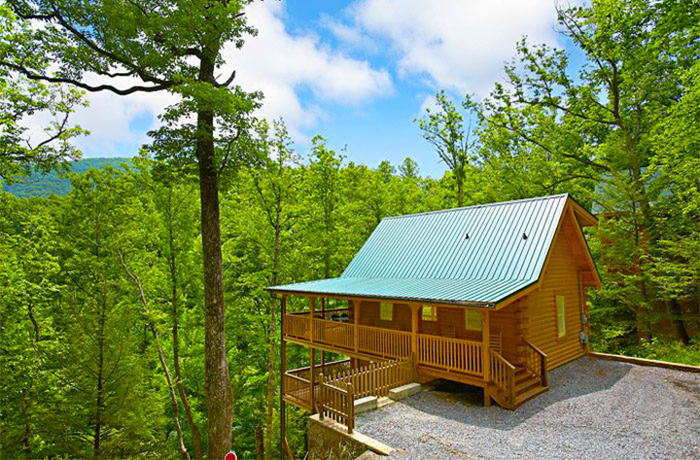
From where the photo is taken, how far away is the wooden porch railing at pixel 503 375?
998 centimetres

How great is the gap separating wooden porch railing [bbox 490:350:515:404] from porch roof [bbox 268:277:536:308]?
1.69 meters

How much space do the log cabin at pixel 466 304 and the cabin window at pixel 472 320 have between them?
5 centimetres

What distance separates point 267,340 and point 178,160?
1213 cm

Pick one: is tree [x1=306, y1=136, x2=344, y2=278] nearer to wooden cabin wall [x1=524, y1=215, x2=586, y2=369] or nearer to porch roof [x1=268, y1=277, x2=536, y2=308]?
porch roof [x1=268, y1=277, x2=536, y2=308]

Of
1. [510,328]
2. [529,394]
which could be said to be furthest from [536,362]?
[529,394]

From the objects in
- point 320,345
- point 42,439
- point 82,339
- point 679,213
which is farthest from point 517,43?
point 42,439

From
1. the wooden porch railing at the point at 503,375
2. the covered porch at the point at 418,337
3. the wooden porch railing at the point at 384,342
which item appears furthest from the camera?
the wooden porch railing at the point at 384,342

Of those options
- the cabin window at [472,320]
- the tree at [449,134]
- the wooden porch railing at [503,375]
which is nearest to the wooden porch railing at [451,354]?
the wooden porch railing at [503,375]

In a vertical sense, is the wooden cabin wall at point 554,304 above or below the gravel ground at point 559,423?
above

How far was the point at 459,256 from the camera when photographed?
48.4ft

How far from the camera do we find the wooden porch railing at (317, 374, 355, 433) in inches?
330

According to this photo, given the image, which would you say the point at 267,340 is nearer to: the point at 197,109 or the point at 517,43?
the point at 197,109

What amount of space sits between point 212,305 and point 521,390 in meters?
9.70

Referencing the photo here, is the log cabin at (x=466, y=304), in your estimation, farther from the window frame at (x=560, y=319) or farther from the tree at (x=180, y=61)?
the tree at (x=180, y=61)
